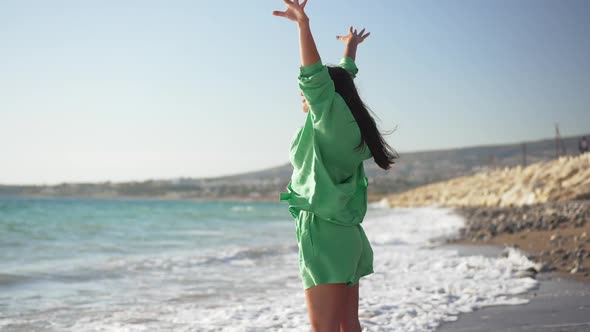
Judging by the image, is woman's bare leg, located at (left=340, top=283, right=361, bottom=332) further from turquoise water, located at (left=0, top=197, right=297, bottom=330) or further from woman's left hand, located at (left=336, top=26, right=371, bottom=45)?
turquoise water, located at (left=0, top=197, right=297, bottom=330)

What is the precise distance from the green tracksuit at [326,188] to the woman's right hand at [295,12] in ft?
0.78

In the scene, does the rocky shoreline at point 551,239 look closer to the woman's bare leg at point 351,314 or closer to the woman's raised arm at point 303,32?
the woman's bare leg at point 351,314

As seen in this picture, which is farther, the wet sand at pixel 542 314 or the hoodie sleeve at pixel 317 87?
the wet sand at pixel 542 314

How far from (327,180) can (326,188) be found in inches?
1.4

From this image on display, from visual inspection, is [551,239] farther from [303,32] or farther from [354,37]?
[303,32]

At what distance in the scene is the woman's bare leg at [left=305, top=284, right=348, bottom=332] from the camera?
2.37 metres

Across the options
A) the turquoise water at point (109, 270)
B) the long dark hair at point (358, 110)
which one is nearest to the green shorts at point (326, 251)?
the long dark hair at point (358, 110)

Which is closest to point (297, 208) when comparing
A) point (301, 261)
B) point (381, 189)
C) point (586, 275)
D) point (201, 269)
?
point (301, 261)

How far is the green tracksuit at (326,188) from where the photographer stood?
231 cm

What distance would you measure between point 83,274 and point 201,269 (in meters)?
1.95

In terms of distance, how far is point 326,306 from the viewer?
2.37 meters

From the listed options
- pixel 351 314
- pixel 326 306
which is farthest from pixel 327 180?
pixel 351 314

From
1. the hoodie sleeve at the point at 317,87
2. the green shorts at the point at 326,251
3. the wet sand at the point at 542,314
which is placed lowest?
the wet sand at the point at 542,314

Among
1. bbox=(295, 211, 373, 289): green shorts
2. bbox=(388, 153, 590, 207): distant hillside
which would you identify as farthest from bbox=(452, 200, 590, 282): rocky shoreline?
bbox=(388, 153, 590, 207): distant hillside
